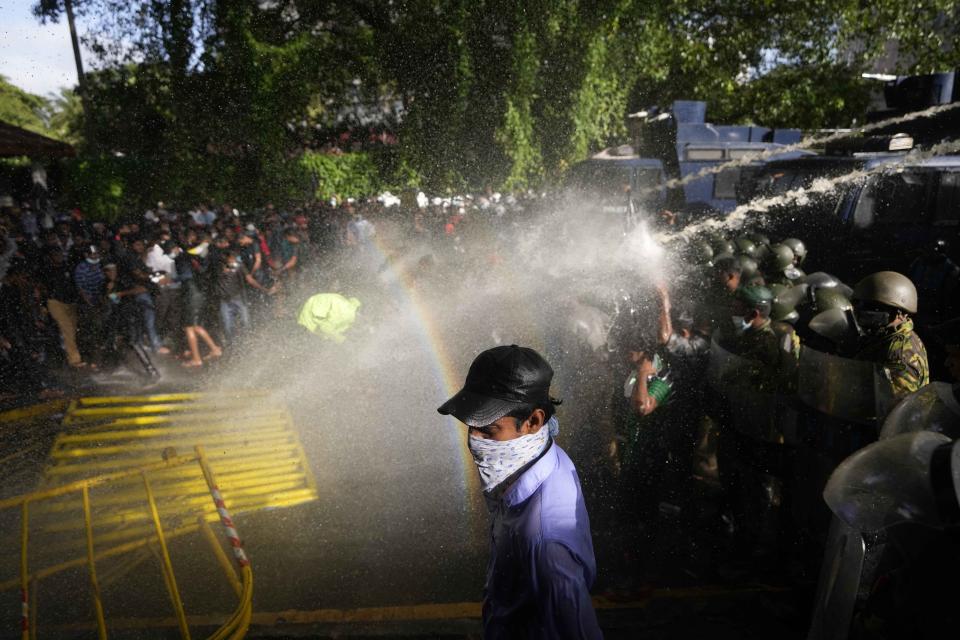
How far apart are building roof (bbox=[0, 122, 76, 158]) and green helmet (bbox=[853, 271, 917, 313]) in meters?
15.2

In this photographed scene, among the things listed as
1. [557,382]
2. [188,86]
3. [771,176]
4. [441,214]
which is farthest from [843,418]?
[188,86]

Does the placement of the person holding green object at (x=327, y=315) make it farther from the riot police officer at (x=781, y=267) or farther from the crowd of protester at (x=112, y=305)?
the riot police officer at (x=781, y=267)

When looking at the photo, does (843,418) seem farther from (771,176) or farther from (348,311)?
(771,176)

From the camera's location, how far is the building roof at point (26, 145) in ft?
41.0

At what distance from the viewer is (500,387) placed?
209 centimetres

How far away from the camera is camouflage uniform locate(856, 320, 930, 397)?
10.2 ft

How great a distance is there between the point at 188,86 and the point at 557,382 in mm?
11420

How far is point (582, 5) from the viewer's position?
14781 millimetres

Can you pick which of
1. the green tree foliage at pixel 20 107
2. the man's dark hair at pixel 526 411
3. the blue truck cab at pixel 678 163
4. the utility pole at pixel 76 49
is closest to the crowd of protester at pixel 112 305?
the man's dark hair at pixel 526 411

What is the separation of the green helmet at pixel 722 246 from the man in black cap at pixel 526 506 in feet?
22.5

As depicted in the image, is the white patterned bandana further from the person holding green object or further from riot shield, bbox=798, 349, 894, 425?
the person holding green object

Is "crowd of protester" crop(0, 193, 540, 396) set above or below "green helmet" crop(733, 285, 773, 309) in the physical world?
below

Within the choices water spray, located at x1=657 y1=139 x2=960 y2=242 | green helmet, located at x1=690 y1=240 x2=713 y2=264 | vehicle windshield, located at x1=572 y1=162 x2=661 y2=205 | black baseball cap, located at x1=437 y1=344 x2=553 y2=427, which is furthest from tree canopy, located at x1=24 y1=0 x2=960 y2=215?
black baseball cap, located at x1=437 y1=344 x2=553 y2=427

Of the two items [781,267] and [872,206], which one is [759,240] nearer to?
[781,267]
